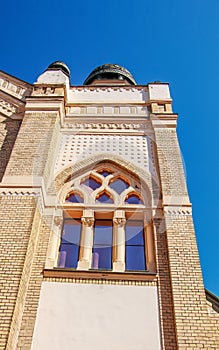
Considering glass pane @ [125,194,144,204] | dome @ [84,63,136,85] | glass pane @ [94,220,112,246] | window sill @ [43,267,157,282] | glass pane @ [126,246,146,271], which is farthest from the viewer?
dome @ [84,63,136,85]

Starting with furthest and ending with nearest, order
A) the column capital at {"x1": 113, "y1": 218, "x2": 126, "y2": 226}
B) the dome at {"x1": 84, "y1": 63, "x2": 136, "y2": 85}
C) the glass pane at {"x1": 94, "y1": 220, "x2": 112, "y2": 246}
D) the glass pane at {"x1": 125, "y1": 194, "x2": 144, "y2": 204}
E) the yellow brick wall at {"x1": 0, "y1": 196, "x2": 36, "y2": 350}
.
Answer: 1. the dome at {"x1": 84, "y1": 63, "x2": 136, "y2": 85}
2. the glass pane at {"x1": 125, "y1": 194, "x2": 144, "y2": 204}
3. the column capital at {"x1": 113, "y1": 218, "x2": 126, "y2": 226}
4. the glass pane at {"x1": 94, "y1": 220, "x2": 112, "y2": 246}
5. the yellow brick wall at {"x1": 0, "y1": 196, "x2": 36, "y2": 350}

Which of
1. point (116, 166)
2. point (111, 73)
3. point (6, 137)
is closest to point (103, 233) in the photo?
point (116, 166)

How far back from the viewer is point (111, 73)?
1581 centimetres

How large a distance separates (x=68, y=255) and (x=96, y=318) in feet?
5.02

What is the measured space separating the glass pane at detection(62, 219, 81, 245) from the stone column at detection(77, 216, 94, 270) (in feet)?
0.59

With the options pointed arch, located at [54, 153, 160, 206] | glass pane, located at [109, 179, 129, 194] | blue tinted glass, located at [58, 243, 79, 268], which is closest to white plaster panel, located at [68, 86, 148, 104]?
pointed arch, located at [54, 153, 160, 206]

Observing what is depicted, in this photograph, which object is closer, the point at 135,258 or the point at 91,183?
the point at 135,258

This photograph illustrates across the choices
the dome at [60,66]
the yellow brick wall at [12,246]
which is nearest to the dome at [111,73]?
the dome at [60,66]

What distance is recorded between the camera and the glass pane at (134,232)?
7070 mm

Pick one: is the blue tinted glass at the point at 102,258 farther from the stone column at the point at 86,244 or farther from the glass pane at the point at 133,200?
the glass pane at the point at 133,200

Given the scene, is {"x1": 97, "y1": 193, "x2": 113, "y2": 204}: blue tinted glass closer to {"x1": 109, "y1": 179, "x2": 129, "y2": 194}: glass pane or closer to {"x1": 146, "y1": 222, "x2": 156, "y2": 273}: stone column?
{"x1": 109, "y1": 179, "x2": 129, "y2": 194}: glass pane

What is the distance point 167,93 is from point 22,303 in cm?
717

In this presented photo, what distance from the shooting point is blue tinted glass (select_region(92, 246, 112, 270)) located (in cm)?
665

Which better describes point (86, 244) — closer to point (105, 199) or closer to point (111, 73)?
point (105, 199)
